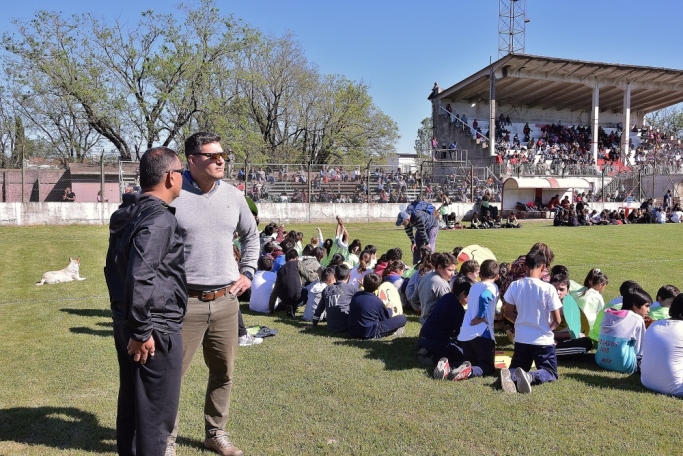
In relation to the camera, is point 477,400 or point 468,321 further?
point 468,321

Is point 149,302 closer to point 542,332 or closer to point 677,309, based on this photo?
point 542,332

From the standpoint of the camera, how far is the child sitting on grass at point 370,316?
7094 mm

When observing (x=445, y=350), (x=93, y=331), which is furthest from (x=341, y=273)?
(x=93, y=331)

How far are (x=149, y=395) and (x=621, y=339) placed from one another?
460cm

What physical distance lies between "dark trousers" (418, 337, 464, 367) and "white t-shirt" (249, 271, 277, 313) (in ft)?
11.3

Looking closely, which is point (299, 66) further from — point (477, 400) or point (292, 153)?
point (477, 400)

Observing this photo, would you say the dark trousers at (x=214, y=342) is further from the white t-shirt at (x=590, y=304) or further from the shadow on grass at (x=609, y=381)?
the white t-shirt at (x=590, y=304)

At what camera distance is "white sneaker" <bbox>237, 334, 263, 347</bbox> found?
6801 mm

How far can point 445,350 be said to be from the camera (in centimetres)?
593

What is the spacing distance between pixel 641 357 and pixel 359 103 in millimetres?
45286

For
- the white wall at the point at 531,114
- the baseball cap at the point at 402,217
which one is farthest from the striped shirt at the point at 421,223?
the white wall at the point at 531,114

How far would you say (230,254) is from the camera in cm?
392

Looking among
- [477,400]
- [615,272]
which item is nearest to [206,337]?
[477,400]

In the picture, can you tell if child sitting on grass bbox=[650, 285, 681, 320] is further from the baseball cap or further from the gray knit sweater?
the baseball cap
